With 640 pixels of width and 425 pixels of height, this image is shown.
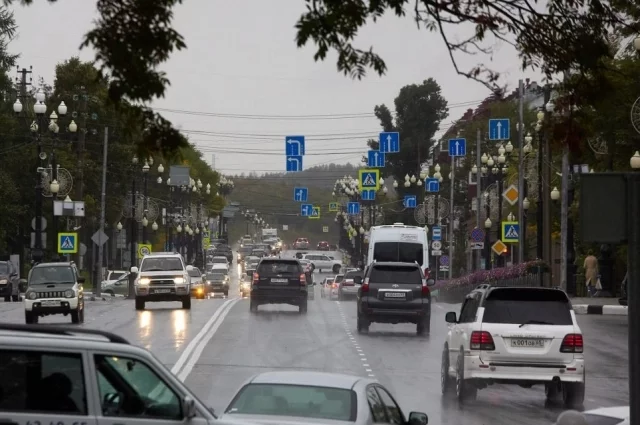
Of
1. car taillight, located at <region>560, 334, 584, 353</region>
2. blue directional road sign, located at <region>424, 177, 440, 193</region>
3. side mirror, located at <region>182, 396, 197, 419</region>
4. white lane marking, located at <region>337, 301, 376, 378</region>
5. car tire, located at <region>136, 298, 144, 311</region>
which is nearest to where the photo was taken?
side mirror, located at <region>182, 396, 197, 419</region>

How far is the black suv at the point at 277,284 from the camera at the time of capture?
4678 cm

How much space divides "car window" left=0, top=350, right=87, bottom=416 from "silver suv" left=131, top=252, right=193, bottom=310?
127 ft

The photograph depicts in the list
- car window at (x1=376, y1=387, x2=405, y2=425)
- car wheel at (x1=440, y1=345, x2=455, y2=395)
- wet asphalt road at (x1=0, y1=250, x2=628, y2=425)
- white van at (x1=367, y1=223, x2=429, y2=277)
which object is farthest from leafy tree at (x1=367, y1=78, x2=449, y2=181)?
car window at (x1=376, y1=387, x2=405, y2=425)

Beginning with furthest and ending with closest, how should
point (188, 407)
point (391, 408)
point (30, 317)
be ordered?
point (30, 317) < point (391, 408) < point (188, 407)

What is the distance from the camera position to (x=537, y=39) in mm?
11078

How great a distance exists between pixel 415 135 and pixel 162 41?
123 metres

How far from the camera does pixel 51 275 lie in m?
40.9

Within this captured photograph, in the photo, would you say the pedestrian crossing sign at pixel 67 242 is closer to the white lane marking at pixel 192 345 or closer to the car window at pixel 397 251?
the car window at pixel 397 251

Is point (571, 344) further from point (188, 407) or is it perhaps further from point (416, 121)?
point (416, 121)

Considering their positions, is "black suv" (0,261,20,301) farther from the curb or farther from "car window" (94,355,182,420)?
"car window" (94,355,182,420)

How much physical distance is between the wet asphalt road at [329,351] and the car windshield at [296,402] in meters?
7.35

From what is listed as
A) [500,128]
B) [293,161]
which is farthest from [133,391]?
[293,161]

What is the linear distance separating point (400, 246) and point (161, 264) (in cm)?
1299

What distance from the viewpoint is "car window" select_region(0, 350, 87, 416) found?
8.85 metres
